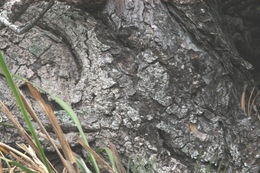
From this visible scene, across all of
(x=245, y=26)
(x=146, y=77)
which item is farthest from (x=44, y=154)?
(x=245, y=26)

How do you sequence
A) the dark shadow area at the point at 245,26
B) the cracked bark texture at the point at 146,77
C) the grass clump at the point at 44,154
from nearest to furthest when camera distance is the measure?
1. the grass clump at the point at 44,154
2. the cracked bark texture at the point at 146,77
3. the dark shadow area at the point at 245,26

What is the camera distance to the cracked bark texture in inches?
64.6

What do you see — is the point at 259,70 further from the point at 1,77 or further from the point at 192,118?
the point at 1,77

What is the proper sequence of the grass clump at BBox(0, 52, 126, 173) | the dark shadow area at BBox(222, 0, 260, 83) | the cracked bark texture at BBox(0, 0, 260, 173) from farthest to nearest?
the dark shadow area at BBox(222, 0, 260, 83) < the cracked bark texture at BBox(0, 0, 260, 173) < the grass clump at BBox(0, 52, 126, 173)

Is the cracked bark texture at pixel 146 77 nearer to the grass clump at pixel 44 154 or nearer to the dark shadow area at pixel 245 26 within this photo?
the grass clump at pixel 44 154

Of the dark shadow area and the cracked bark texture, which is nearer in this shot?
the cracked bark texture

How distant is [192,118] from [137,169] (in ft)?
1.01

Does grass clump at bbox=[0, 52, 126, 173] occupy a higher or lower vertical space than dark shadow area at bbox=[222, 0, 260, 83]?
lower

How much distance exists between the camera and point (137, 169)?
58.7 inches

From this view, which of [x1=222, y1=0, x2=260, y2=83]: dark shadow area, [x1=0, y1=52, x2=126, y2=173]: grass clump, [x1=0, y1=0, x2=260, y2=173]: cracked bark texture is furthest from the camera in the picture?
[x1=222, y1=0, x2=260, y2=83]: dark shadow area

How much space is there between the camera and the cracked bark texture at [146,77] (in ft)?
5.39

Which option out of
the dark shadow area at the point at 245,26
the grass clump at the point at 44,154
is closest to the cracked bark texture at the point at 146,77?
the grass clump at the point at 44,154

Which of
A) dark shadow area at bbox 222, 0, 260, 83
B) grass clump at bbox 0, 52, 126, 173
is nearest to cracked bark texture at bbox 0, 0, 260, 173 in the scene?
grass clump at bbox 0, 52, 126, 173

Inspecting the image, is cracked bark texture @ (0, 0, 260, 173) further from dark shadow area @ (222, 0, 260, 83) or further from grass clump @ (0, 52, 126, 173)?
dark shadow area @ (222, 0, 260, 83)
